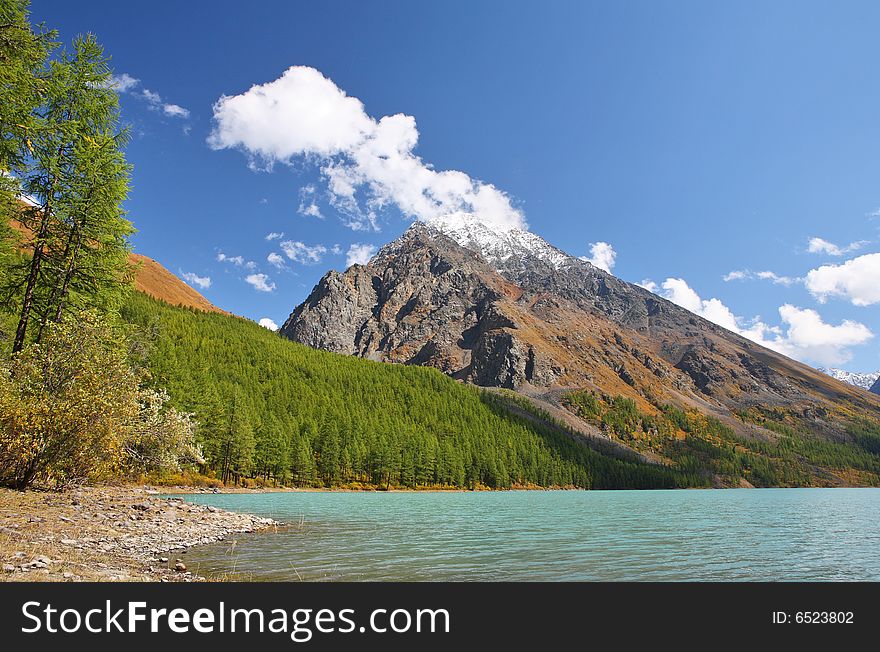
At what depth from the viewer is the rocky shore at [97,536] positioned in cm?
1382

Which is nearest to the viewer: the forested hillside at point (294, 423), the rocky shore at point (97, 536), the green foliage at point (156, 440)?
the rocky shore at point (97, 536)

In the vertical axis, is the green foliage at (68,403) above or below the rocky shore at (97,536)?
above

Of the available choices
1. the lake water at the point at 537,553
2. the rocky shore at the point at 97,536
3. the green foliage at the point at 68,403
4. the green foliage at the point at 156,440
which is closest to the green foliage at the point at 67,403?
the green foliage at the point at 68,403

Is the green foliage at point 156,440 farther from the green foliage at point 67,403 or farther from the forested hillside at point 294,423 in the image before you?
the forested hillside at point 294,423

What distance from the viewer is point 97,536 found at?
823 inches

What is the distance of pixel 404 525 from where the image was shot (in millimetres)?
41500

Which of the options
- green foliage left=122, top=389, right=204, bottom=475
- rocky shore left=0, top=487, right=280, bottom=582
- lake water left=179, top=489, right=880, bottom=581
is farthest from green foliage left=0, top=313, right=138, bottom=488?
lake water left=179, top=489, right=880, bottom=581

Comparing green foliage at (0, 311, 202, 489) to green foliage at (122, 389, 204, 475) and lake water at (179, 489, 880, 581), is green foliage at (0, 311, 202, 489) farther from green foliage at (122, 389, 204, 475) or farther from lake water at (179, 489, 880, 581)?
lake water at (179, 489, 880, 581)

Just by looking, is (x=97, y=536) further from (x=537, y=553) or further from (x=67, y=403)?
(x=537, y=553)

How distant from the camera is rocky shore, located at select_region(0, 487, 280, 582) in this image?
13820 millimetres

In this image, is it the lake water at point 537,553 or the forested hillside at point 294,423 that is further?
the forested hillside at point 294,423

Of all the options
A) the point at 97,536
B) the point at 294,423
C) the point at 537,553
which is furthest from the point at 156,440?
the point at 294,423
